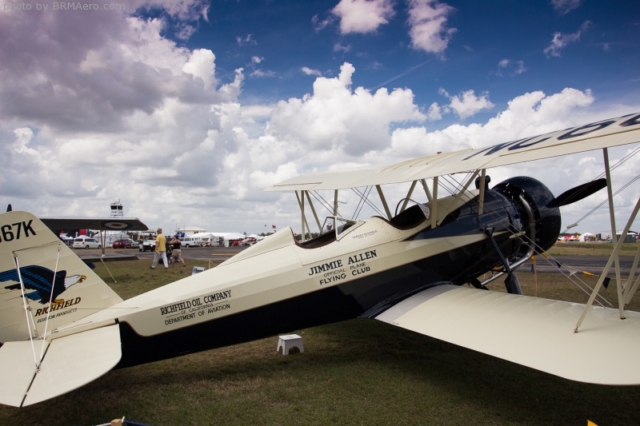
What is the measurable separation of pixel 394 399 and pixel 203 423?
1768 mm

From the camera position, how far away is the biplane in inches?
139

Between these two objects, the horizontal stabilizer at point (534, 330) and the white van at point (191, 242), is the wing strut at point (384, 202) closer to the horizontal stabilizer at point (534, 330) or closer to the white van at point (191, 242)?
the horizontal stabilizer at point (534, 330)

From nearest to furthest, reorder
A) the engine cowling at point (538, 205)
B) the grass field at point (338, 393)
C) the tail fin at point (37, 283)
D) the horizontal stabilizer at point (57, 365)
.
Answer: the horizontal stabilizer at point (57, 365)
the grass field at point (338, 393)
the tail fin at point (37, 283)
the engine cowling at point (538, 205)

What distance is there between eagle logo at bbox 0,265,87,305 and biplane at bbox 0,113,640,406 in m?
0.01

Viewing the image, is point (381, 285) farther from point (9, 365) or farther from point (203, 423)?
point (9, 365)

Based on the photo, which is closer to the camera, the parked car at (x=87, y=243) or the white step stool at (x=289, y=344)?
the white step stool at (x=289, y=344)

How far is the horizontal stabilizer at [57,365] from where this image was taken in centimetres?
301

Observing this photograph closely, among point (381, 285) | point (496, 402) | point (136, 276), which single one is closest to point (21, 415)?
point (381, 285)

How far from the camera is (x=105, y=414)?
379cm

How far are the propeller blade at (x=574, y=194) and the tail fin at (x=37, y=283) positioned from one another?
20.2 ft

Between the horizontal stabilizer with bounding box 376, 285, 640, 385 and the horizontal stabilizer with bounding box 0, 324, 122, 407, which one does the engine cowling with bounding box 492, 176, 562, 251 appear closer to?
the horizontal stabilizer with bounding box 376, 285, 640, 385

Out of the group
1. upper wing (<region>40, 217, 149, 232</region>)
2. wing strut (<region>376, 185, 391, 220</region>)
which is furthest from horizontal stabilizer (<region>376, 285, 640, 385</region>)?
upper wing (<region>40, 217, 149, 232</region>)

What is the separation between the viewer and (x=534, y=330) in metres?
3.97

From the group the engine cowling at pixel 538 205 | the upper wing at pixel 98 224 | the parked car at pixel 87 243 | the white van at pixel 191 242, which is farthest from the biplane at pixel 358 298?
the white van at pixel 191 242
